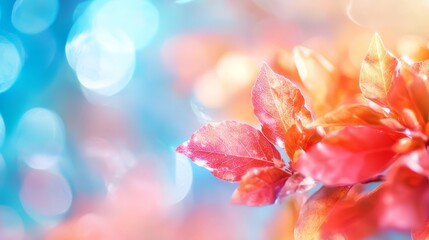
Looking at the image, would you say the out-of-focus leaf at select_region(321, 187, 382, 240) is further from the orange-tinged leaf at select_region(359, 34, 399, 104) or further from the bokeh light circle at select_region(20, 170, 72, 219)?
the bokeh light circle at select_region(20, 170, 72, 219)

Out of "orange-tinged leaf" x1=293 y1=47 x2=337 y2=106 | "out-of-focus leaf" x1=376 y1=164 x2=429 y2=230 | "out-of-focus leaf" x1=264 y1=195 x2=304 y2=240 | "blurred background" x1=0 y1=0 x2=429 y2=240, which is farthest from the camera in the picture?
"blurred background" x1=0 y1=0 x2=429 y2=240

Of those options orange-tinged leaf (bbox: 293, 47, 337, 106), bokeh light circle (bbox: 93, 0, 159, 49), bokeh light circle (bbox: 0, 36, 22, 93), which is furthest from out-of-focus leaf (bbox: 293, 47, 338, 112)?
bokeh light circle (bbox: 0, 36, 22, 93)

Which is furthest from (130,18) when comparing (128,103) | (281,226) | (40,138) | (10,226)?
(281,226)

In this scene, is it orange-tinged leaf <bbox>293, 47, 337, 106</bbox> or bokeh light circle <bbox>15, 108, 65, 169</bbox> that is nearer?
orange-tinged leaf <bbox>293, 47, 337, 106</bbox>

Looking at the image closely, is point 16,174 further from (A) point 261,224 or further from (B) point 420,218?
(B) point 420,218

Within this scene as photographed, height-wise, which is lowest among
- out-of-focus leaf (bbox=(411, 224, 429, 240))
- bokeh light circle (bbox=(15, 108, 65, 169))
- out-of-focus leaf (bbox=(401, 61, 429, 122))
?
bokeh light circle (bbox=(15, 108, 65, 169))
